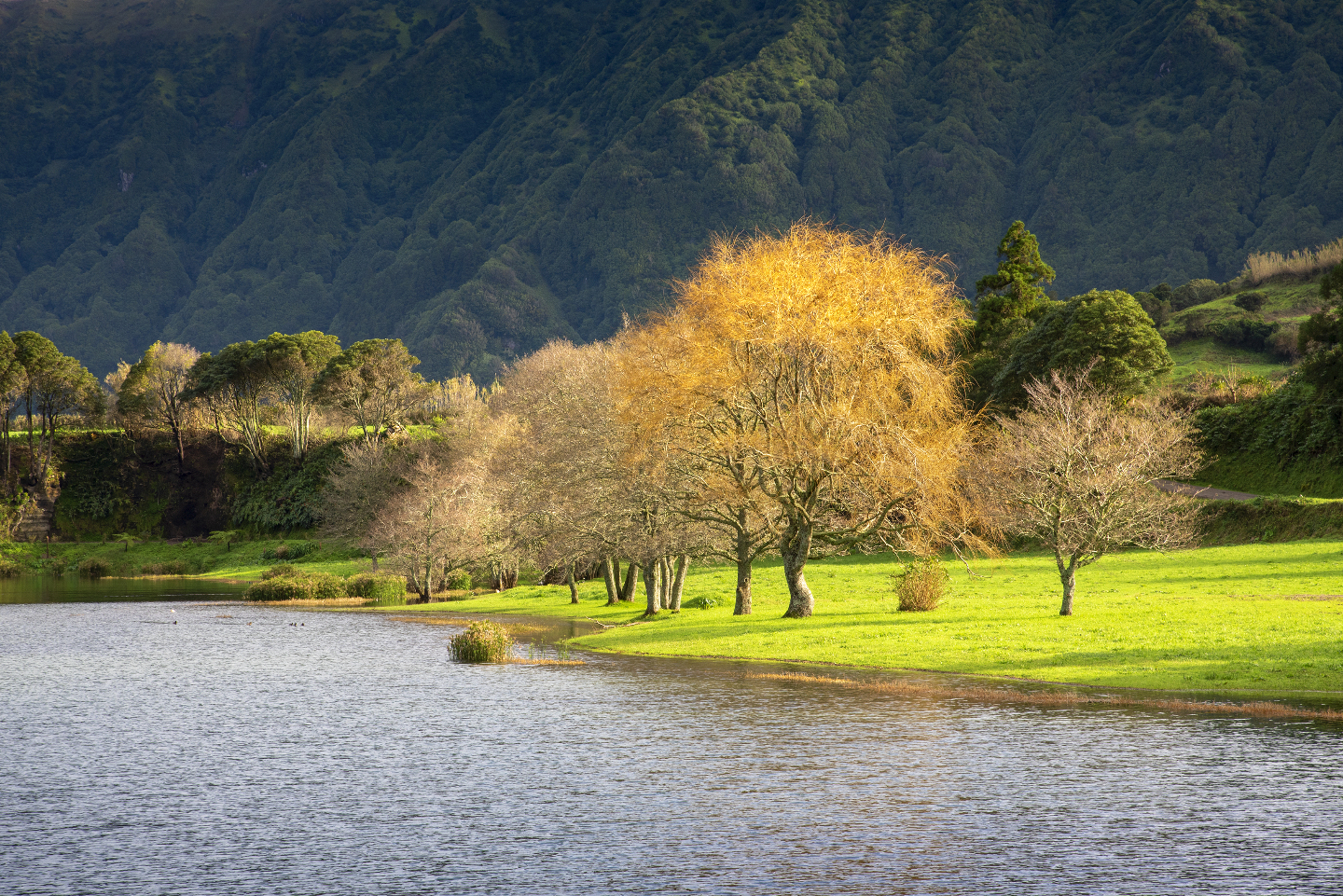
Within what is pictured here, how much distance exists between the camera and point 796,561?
4791 centimetres

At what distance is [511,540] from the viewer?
69.5 meters

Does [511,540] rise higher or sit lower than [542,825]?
higher

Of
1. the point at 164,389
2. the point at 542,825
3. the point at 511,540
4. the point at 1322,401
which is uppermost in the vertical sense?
the point at 164,389

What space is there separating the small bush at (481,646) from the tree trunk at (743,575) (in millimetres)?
12267

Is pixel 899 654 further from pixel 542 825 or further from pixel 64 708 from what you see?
pixel 64 708

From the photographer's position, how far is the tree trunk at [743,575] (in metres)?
50.6

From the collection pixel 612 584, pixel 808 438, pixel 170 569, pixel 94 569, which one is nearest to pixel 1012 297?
pixel 612 584

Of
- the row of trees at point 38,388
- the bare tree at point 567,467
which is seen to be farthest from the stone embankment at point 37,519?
the bare tree at point 567,467

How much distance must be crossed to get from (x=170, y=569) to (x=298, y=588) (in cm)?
4147

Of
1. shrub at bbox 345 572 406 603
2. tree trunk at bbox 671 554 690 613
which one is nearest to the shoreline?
tree trunk at bbox 671 554 690 613

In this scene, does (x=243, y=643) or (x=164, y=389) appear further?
(x=164, y=389)

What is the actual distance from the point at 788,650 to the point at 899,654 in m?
4.33

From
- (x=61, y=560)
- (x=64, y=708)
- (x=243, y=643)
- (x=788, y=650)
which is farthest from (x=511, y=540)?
(x=61, y=560)

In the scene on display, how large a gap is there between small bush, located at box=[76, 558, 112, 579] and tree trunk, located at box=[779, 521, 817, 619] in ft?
292
